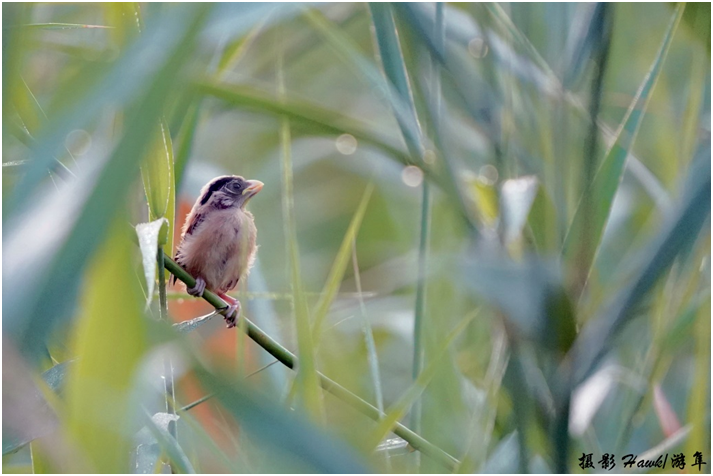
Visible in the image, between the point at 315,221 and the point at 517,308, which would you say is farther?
the point at 315,221

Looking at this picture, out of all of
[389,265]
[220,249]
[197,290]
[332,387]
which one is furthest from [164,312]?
[389,265]

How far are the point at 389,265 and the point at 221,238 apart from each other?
0.59 metres

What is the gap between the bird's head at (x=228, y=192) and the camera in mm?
2062

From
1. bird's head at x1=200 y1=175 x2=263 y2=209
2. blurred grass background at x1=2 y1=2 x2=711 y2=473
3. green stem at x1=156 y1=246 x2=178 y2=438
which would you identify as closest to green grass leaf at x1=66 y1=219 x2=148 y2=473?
blurred grass background at x1=2 y1=2 x2=711 y2=473

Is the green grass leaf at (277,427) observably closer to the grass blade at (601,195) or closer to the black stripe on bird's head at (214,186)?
the grass blade at (601,195)

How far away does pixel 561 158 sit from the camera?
4.26ft

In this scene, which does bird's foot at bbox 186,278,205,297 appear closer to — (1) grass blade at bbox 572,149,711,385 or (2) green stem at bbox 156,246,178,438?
(2) green stem at bbox 156,246,178,438

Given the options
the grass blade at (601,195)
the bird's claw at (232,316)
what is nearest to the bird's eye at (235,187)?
the bird's claw at (232,316)

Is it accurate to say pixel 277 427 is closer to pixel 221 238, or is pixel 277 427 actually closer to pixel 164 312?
pixel 164 312

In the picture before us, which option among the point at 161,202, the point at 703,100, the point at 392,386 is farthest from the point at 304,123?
the point at 392,386

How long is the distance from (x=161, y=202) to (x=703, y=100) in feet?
3.77

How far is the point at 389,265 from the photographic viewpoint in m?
2.26

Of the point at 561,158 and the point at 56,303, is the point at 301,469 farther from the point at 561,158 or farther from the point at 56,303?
the point at 561,158

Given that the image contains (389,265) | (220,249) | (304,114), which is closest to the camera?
(304,114)
